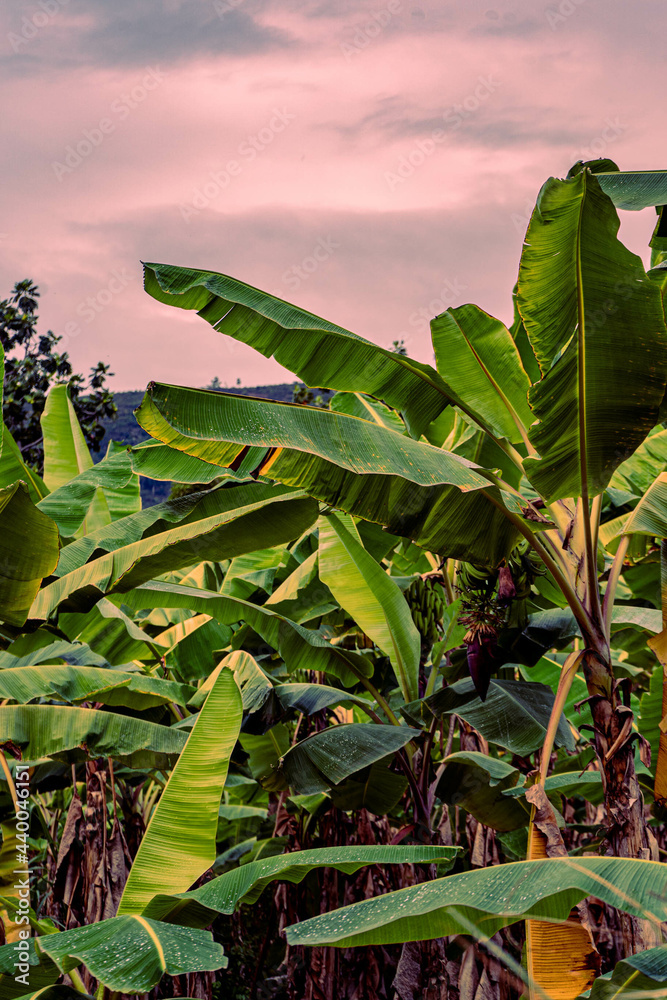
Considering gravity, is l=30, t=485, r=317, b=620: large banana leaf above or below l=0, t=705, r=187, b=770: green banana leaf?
above

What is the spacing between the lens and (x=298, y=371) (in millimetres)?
2373

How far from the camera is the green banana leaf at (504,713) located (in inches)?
103

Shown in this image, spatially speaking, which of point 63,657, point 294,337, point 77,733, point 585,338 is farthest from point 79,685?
point 585,338

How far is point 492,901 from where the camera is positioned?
4.42ft

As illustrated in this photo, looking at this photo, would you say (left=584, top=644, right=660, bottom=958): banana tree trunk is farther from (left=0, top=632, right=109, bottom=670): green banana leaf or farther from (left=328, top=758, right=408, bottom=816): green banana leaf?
(left=0, top=632, right=109, bottom=670): green banana leaf

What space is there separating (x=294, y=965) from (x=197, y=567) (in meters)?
2.46

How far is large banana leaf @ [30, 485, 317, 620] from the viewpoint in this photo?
246 centimetres

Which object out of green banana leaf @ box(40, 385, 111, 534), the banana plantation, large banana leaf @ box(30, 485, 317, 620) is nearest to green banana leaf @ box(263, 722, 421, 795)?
the banana plantation

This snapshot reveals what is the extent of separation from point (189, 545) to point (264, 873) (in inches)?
41.4

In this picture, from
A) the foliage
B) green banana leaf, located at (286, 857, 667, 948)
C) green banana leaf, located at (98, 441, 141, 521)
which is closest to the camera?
green banana leaf, located at (286, 857, 667, 948)

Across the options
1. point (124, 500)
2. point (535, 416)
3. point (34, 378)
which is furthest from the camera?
point (34, 378)

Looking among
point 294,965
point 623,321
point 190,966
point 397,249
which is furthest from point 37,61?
point 294,965

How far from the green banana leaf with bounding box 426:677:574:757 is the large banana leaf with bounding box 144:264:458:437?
1111 millimetres

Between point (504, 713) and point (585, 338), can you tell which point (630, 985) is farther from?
point (585, 338)
